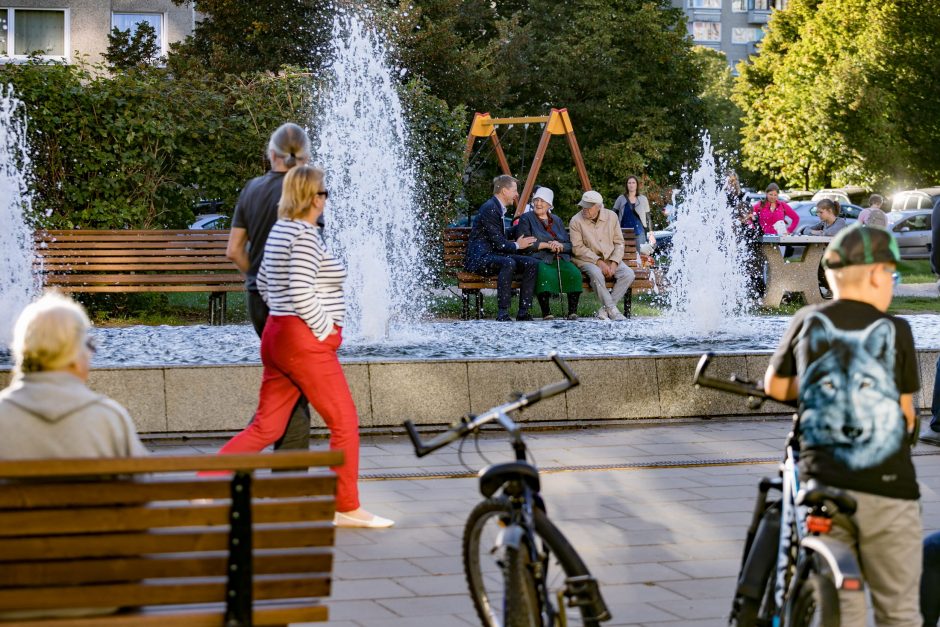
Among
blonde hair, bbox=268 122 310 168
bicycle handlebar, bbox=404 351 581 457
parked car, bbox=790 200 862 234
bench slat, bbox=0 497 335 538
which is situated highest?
parked car, bbox=790 200 862 234

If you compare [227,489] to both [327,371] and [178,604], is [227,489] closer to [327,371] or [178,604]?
[178,604]

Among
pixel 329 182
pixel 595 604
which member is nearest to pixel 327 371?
pixel 595 604

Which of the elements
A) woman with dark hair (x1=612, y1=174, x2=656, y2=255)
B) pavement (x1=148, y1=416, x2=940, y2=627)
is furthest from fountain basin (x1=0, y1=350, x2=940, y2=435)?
woman with dark hair (x1=612, y1=174, x2=656, y2=255)

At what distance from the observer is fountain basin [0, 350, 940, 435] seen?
969 cm

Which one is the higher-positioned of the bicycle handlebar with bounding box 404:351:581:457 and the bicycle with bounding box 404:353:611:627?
the bicycle handlebar with bounding box 404:351:581:457

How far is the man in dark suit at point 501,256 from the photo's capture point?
16.4 meters

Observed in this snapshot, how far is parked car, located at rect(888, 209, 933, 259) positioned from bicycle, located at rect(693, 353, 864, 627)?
111ft

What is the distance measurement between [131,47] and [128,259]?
19.2 meters

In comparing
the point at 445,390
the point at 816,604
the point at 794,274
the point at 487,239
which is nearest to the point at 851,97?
the point at 794,274

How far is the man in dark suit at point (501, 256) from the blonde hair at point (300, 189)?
9.41 metres

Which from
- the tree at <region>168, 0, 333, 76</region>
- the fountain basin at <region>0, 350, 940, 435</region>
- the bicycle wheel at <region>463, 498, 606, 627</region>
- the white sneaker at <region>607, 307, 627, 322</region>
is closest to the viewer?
the bicycle wheel at <region>463, 498, 606, 627</region>

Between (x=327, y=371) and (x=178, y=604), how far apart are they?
3.09m

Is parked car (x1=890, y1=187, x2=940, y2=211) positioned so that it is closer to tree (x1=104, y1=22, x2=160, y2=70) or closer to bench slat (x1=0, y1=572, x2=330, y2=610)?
tree (x1=104, y1=22, x2=160, y2=70)

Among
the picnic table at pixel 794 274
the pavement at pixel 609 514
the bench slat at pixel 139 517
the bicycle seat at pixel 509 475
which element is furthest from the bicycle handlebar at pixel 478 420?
the picnic table at pixel 794 274
